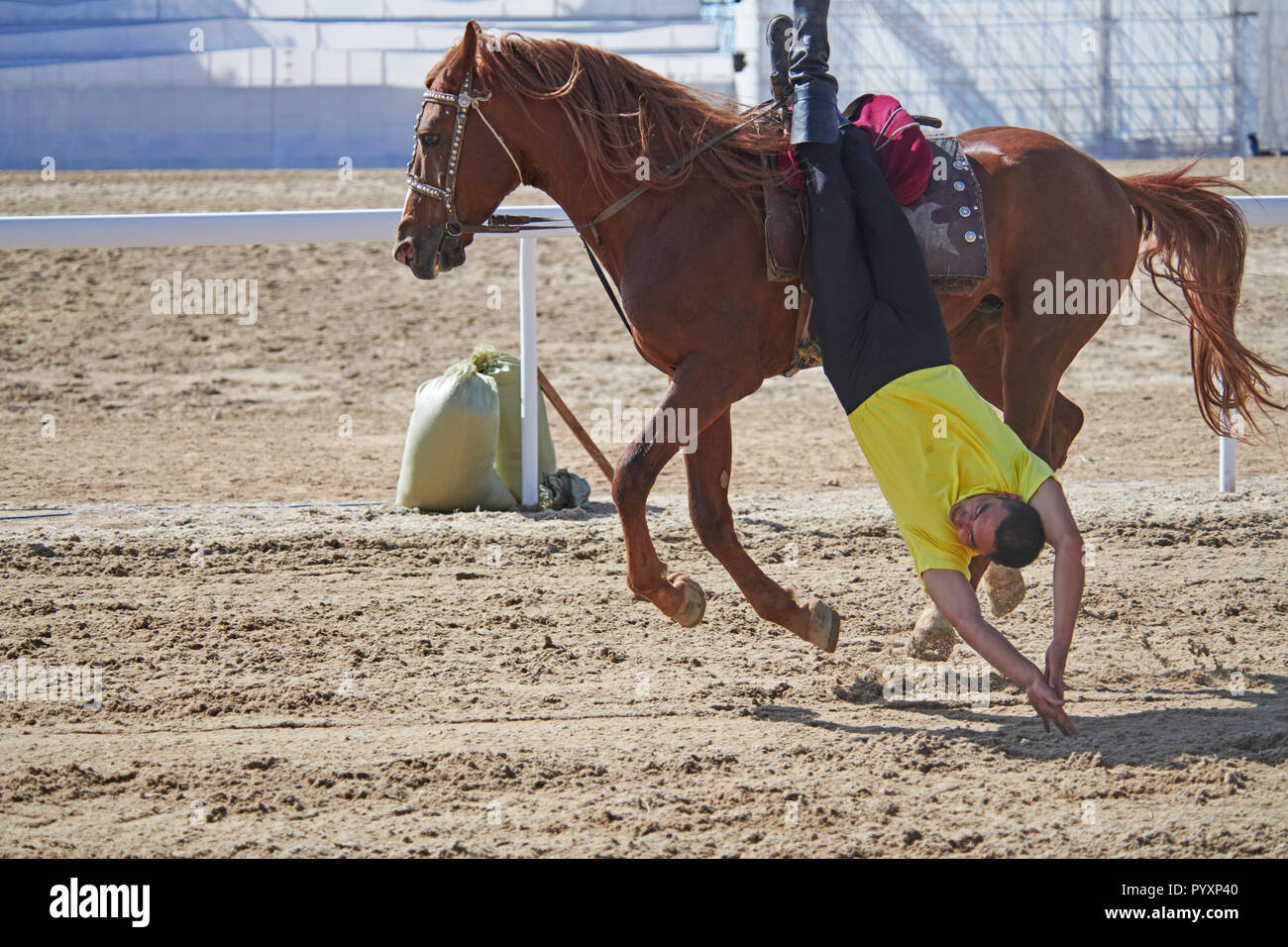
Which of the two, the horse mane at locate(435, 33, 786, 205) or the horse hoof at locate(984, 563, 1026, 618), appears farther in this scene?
the horse hoof at locate(984, 563, 1026, 618)

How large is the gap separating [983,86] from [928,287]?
15.9 meters

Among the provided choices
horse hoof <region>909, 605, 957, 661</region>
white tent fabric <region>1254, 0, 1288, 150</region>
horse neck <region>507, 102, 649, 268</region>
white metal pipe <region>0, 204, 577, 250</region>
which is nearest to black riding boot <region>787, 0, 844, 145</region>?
horse neck <region>507, 102, 649, 268</region>

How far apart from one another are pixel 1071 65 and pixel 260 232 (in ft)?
49.9

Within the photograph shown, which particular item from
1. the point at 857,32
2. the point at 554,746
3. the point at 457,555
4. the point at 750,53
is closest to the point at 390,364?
the point at 457,555

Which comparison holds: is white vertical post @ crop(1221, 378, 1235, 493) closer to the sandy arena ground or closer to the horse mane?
the sandy arena ground

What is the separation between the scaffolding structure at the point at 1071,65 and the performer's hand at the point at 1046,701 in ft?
50.5

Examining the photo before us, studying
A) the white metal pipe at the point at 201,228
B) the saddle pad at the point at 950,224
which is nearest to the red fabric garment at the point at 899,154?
the saddle pad at the point at 950,224

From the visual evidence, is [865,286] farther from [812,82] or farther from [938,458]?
[812,82]

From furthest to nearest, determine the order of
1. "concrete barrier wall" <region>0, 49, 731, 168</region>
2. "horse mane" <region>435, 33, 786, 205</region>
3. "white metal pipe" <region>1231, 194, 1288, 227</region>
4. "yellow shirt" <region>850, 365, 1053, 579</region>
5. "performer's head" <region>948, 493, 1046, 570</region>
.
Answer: "concrete barrier wall" <region>0, 49, 731, 168</region>
"white metal pipe" <region>1231, 194, 1288, 227</region>
"horse mane" <region>435, 33, 786, 205</region>
"yellow shirt" <region>850, 365, 1053, 579</region>
"performer's head" <region>948, 493, 1046, 570</region>

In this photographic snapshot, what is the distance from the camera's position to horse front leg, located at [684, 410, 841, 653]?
4.34 meters

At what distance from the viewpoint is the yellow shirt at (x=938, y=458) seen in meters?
3.77

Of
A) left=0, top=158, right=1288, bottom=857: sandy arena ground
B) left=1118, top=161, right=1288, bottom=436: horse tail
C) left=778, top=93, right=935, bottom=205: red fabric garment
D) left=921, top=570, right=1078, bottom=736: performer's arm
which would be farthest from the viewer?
left=1118, top=161, right=1288, bottom=436: horse tail

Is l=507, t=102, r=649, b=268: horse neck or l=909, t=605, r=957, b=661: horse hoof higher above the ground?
l=507, t=102, r=649, b=268: horse neck
